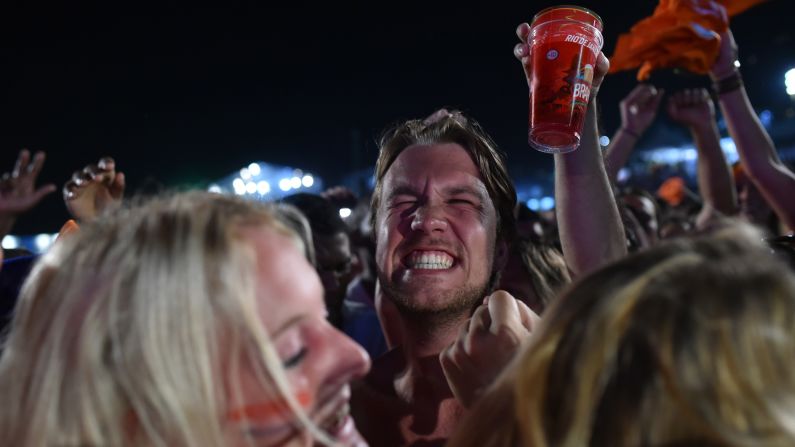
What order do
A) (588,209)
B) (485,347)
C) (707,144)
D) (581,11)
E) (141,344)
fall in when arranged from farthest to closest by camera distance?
(707,144) → (588,209) → (581,11) → (485,347) → (141,344)

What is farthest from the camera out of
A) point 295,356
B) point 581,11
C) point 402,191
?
point 402,191

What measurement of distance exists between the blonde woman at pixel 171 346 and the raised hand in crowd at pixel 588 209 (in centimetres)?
127

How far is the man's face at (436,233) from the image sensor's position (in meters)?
2.34

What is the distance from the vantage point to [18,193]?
3965 millimetres

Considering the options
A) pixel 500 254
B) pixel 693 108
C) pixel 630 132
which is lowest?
pixel 500 254

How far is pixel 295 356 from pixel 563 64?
126 centimetres

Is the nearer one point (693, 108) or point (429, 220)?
point (429, 220)

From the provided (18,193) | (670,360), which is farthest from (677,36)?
(18,193)

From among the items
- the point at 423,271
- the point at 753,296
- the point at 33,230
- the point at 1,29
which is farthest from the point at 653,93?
the point at 1,29

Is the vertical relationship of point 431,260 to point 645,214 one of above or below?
above

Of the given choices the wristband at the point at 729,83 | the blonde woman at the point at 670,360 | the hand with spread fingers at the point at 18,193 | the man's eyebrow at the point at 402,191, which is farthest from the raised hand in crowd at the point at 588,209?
the hand with spread fingers at the point at 18,193

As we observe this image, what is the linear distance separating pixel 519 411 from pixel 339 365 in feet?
1.24

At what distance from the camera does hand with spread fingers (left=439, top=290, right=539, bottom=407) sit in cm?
159

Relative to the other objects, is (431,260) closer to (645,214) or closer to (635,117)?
(635,117)
